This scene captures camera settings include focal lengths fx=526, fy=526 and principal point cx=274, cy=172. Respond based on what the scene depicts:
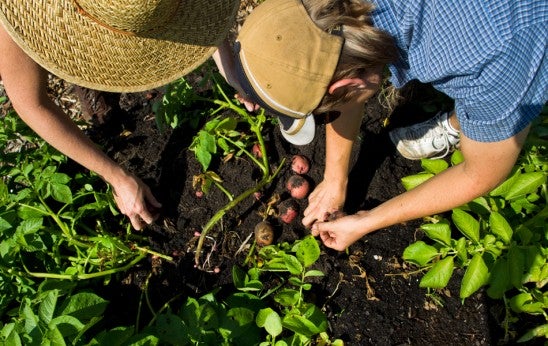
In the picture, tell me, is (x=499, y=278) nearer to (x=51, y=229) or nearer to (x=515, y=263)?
(x=515, y=263)

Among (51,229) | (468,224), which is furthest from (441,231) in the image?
(51,229)

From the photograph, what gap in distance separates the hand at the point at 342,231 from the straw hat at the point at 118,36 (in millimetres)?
688

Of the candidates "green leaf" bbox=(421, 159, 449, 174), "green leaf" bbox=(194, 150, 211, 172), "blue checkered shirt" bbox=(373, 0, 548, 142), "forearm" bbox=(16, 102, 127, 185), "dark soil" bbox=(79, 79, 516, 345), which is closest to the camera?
"blue checkered shirt" bbox=(373, 0, 548, 142)

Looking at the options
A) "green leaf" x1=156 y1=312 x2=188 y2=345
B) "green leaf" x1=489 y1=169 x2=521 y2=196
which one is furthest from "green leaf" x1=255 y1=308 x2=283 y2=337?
"green leaf" x1=489 y1=169 x2=521 y2=196

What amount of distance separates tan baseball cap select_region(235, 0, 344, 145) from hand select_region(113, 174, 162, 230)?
787 mm

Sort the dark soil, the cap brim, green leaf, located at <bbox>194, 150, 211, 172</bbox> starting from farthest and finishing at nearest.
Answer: green leaf, located at <bbox>194, 150, 211, 172</bbox>, the dark soil, the cap brim

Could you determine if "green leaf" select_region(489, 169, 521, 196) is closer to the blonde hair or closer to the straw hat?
the blonde hair

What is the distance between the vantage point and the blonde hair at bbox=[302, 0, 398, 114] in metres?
1.21

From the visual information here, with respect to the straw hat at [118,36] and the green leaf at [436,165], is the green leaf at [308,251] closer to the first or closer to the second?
the green leaf at [436,165]

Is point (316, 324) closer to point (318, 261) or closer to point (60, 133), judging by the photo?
point (318, 261)

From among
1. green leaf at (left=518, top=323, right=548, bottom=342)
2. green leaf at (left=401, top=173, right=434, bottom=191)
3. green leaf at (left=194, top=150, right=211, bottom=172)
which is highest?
green leaf at (left=194, top=150, right=211, bottom=172)

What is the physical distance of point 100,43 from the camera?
4.21 ft

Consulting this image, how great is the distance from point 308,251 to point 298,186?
358 mm

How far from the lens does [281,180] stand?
2.14m
